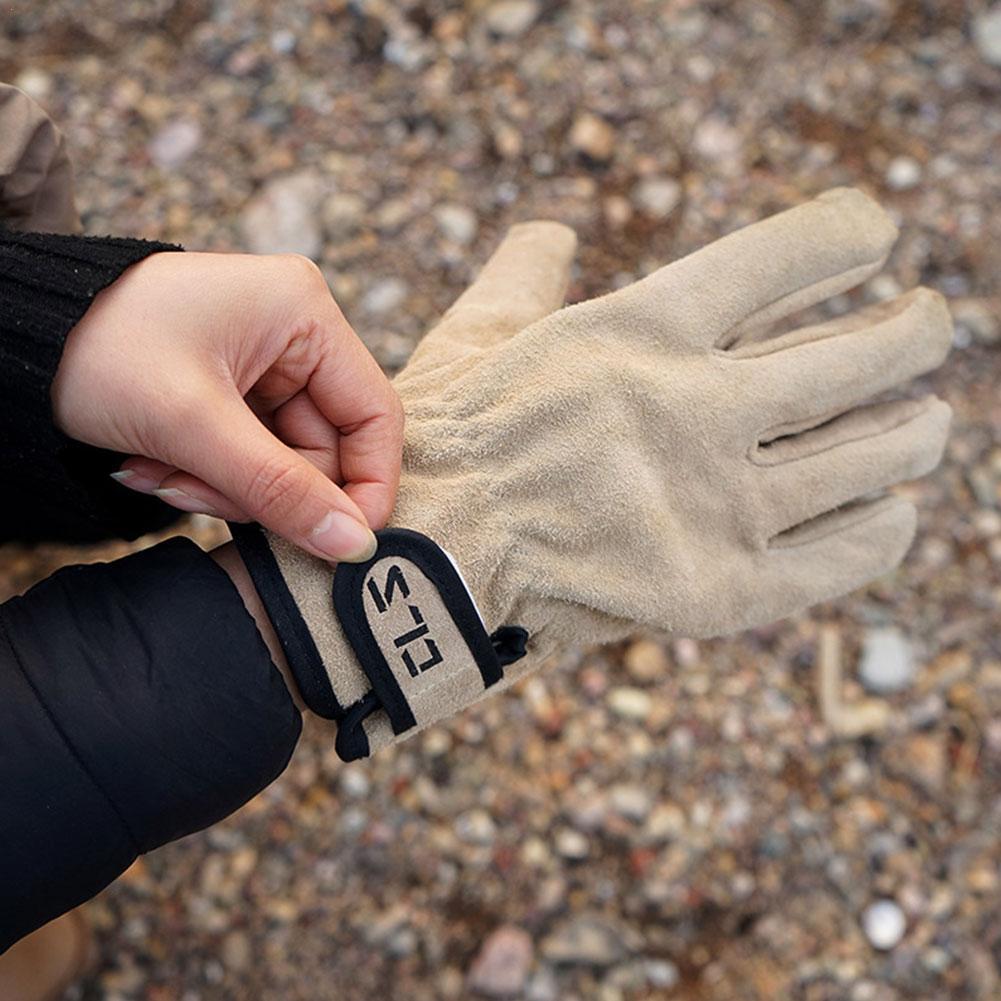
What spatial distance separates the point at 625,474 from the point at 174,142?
1705 millimetres

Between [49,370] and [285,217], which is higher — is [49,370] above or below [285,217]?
above

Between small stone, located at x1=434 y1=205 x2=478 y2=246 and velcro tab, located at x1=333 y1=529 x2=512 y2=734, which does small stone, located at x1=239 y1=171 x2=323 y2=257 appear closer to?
small stone, located at x1=434 y1=205 x2=478 y2=246

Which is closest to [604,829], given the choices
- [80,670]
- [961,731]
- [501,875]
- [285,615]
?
[501,875]

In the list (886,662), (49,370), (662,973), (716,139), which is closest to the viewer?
(49,370)

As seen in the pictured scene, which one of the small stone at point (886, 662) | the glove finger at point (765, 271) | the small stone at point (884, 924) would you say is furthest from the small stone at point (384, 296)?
the small stone at point (884, 924)

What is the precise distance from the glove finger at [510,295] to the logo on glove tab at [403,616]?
41 centimetres

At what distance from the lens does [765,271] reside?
162 centimetres

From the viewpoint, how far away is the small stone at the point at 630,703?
2.17 m

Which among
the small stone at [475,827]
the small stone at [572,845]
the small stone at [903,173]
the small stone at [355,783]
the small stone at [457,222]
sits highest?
the small stone at [457,222]

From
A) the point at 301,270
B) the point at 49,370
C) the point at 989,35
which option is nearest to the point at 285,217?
the point at 301,270

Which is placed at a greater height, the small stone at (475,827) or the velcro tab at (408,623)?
the velcro tab at (408,623)

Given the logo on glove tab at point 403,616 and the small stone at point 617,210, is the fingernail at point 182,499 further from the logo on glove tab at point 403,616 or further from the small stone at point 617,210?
the small stone at point 617,210

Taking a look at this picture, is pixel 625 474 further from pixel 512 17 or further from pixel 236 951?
pixel 512 17

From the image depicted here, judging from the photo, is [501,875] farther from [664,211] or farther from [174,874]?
[664,211]
